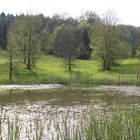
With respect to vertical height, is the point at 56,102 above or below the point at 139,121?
below

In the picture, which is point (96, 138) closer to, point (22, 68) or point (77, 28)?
point (22, 68)

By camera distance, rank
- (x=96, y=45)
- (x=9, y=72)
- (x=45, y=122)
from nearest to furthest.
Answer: (x=45, y=122), (x=9, y=72), (x=96, y=45)

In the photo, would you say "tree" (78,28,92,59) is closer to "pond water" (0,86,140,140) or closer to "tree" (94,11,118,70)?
"tree" (94,11,118,70)

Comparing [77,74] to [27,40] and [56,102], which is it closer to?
[27,40]

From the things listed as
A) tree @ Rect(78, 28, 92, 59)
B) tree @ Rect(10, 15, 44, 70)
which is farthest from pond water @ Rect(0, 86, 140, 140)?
tree @ Rect(78, 28, 92, 59)

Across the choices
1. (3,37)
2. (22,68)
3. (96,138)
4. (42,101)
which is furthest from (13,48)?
(96,138)

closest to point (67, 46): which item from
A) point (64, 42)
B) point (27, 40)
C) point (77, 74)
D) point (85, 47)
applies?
point (64, 42)

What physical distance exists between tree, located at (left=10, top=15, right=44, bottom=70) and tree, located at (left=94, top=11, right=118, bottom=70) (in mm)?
9633

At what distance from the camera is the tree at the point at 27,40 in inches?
2484

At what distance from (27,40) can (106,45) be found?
12.6m

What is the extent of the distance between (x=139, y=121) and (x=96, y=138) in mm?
1473

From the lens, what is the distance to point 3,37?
322 feet

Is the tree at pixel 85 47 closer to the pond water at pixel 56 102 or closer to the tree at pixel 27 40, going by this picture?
the tree at pixel 27 40

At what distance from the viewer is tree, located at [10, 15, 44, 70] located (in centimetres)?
6308
